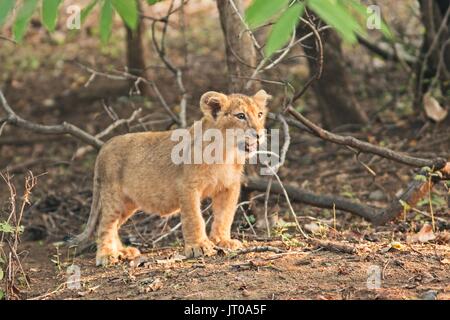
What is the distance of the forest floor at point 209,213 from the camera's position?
6.80m

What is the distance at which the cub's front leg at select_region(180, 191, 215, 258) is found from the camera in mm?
7871

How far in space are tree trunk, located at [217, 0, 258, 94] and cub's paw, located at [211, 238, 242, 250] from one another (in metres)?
2.11

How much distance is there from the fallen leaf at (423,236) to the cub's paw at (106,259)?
2.96m

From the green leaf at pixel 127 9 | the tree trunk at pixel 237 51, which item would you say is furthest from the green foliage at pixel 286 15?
the tree trunk at pixel 237 51

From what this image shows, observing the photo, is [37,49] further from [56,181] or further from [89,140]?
[89,140]

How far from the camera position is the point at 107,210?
871cm

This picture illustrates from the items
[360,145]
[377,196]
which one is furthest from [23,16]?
[377,196]

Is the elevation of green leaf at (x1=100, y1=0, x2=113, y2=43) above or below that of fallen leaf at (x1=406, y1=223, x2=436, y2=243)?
above

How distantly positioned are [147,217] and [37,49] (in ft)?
32.2

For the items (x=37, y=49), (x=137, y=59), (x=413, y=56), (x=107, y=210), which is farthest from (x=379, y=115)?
(x=37, y=49)

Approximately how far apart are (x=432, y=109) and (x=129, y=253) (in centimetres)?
575

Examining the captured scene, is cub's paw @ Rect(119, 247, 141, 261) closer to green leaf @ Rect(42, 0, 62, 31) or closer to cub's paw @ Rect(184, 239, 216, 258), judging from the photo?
cub's paw @ Rect(184, 239, 216, 258)

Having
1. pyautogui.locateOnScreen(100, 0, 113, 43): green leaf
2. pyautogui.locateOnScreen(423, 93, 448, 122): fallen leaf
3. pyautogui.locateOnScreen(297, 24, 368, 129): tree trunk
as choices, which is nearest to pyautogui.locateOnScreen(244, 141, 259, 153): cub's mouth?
pyautogui.locateOnScreen(100, 0, 113, 43): green leaf

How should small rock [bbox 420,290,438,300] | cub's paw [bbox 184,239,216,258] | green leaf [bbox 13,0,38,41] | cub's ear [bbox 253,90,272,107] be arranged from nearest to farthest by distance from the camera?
green leaf [bbox 13,0,38,41], small rock [bbox 420,290,438,300], cub's paw [bbox 184,239,216,258], cub's ear [bbox 253,90,272,107]
